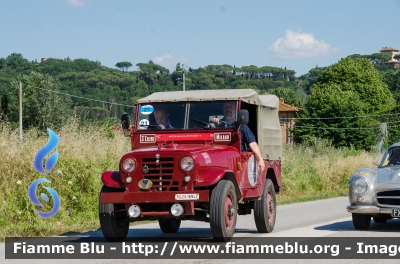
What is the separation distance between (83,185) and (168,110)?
548 centimetres

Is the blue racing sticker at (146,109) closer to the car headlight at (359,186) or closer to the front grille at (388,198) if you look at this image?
the car headlight at (359,186)

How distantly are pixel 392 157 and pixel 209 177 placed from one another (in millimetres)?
4935

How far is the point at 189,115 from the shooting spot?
41.6 ft

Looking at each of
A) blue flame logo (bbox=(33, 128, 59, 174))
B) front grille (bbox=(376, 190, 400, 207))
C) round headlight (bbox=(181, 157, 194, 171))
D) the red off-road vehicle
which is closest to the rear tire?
the red off-road vehicle

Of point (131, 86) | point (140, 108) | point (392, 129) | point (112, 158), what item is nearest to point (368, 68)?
point (392, 129)

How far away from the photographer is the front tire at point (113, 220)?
1106 centimetres

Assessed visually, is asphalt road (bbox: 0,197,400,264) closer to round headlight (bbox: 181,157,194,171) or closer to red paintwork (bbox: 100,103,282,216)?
red paintwork (bbox: 100,103,282,216)

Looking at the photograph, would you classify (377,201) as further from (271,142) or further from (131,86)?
(131,86)

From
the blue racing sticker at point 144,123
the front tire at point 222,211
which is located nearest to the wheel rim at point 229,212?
the front tire at point 222,211

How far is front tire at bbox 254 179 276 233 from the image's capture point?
12.9m

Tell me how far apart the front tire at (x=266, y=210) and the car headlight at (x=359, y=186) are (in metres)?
1.47

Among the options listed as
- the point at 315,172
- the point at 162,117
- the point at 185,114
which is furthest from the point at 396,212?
the point at 315,172

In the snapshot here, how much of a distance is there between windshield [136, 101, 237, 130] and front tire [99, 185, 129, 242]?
6.10ft

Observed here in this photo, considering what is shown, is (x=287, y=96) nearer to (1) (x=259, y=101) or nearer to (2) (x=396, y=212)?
(1) (x=259, y=101)
